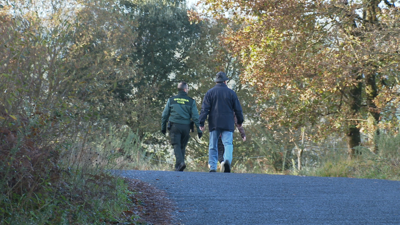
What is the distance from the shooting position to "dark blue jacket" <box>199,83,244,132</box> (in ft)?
35.8

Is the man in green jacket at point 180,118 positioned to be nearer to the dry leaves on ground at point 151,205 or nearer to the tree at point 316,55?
the dry leaves on ground at point 151,205

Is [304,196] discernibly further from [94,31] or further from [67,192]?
[94,31]

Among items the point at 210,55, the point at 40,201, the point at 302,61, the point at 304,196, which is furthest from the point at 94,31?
the point at 40,201

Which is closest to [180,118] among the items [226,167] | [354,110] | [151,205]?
[226,167]

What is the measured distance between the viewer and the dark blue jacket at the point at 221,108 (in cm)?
1090

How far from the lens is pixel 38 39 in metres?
5.02

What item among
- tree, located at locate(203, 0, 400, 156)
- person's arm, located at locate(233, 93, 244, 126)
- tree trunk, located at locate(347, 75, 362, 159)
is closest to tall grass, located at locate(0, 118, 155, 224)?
person's arm, located at locate(233, 93, 244, 126)

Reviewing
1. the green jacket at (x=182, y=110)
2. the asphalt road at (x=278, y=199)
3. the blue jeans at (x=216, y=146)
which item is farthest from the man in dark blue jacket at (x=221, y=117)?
the asphalt road at (x=278, y=199)

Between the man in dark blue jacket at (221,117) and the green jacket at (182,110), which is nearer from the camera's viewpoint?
the man in dark blue jacket at (221,117)

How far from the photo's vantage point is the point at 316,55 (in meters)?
14.8

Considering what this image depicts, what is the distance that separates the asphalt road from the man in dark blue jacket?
6.45ft

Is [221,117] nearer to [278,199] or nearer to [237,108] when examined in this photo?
[237,108]

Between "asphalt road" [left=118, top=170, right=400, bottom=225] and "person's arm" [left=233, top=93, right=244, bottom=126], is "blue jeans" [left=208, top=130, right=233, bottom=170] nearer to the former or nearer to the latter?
"person's arm" [left=233, top=93, right=244, bottom=126]

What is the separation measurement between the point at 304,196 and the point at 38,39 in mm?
4098
